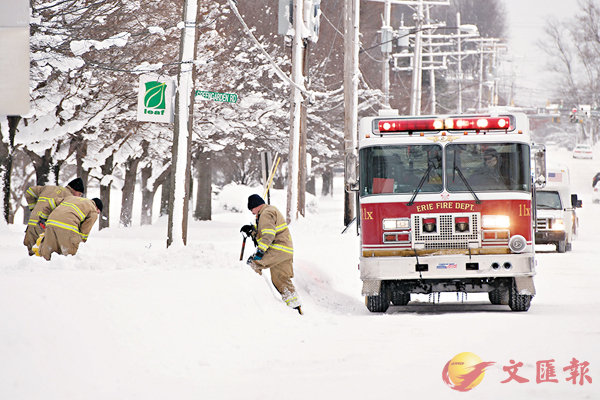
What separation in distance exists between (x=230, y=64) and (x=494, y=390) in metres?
26.4

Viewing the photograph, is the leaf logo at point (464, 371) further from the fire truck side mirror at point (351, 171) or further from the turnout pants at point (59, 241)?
the turnout pants at point (59, 241)

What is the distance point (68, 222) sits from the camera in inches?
533

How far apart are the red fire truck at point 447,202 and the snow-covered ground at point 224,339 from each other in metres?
0.78

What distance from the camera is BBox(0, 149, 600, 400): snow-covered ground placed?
297 inches

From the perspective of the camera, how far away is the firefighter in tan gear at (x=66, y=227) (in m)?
13.5

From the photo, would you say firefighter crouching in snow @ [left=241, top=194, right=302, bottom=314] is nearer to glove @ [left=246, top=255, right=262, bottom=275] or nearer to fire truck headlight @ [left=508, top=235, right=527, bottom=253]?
glove @ [left=246, top=255, right=262, bottom=275]

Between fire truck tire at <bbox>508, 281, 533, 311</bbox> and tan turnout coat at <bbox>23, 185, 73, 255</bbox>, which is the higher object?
tan turnout coat at <bbox>23, 185, 73, 255</bbox>

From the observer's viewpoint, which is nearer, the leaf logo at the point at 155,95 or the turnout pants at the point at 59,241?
the turnout pants at the point at 59,241

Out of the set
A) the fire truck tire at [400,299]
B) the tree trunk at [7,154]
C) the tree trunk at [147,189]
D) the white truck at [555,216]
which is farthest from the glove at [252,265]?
the tree trunk at [147,189]

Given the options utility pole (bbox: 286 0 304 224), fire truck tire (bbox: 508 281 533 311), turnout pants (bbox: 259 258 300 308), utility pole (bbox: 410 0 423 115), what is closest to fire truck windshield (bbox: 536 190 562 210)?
utility pole (bbox: 286 0 304 224)

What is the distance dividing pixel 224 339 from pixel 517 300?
513 cm

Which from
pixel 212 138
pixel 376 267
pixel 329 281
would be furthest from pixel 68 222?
pixel 212 138

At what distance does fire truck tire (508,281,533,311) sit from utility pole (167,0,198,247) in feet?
22.3

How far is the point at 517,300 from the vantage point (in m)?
13.3
